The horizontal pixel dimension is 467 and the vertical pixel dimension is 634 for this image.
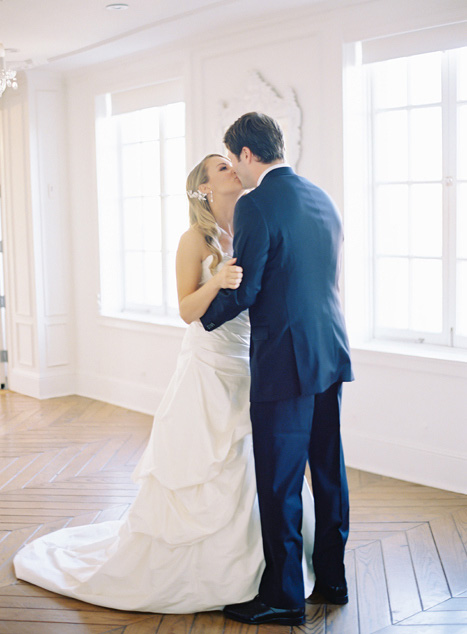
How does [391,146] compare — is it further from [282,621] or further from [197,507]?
[282,621]

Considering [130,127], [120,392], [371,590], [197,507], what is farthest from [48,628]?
[130,127]

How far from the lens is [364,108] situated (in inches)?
188

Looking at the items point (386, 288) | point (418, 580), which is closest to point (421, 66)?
point (386, 288)

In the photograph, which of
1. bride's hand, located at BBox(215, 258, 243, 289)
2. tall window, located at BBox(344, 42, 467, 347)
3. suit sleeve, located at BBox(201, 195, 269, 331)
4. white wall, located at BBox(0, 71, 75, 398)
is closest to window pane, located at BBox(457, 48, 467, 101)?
tall window, located at BBox(344, 42, 467, 347)

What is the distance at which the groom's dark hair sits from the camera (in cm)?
276

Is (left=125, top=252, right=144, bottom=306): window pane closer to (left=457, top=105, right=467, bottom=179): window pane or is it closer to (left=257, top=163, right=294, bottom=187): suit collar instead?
(left=457, top=105, right=467, bottom=179): window pane

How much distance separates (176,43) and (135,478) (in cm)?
375

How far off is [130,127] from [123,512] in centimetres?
380

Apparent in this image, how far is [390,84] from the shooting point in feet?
15.4

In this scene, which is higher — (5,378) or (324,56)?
(324,56)

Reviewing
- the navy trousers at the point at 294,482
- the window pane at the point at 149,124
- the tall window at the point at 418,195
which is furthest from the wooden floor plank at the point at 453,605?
the window pane at the point at 149,124

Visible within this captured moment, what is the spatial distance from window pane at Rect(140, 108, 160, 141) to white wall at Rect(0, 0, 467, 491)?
11.7 inches

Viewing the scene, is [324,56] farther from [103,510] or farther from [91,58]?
[103,510]

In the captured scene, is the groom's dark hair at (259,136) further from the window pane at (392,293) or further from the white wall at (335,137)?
the window pane at (392,293)
